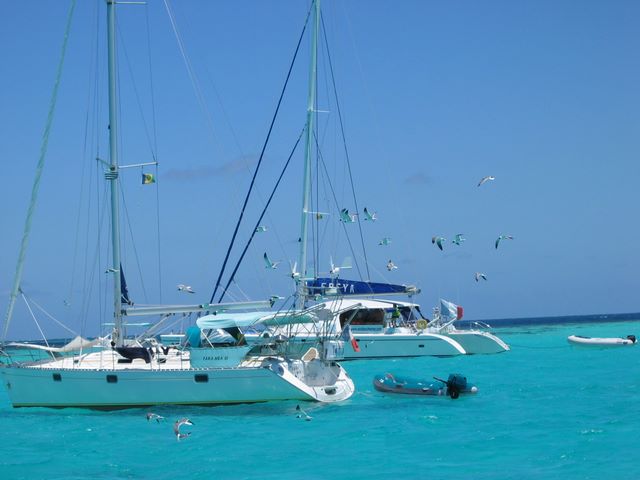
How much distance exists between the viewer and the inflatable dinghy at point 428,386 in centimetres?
2702

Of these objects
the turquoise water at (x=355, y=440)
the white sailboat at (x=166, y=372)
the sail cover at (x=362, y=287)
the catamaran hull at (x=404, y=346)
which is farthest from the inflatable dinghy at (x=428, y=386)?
the catamaran hull at (x=404, y=346)

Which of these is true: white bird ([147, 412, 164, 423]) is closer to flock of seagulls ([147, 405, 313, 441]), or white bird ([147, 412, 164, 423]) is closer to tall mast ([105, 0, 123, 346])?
flock of seagulls ([147, 405, 313, 441])

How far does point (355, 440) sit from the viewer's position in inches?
777

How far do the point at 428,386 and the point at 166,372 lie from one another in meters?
9.34

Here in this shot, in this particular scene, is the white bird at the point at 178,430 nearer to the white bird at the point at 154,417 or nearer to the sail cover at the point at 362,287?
the white bird at the point at 154,417

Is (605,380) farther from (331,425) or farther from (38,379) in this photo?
(38,379)

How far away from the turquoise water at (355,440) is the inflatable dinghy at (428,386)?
363 millimetres

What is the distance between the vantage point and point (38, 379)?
23.6 metres

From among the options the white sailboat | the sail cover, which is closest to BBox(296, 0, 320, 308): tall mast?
the sail cover

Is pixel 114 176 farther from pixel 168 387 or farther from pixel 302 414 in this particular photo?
pixel 302 414

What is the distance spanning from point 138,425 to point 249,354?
171 inches

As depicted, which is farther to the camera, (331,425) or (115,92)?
(115,92)

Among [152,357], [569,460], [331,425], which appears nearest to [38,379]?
[152,357]

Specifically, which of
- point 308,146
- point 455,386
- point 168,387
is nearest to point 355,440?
point 168,387
